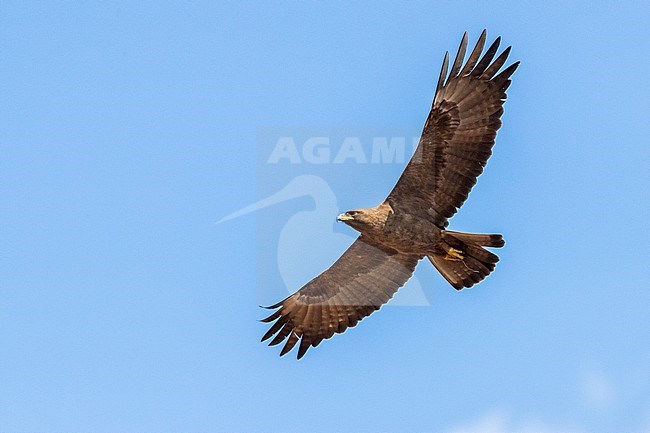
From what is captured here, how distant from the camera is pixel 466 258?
15312 mm

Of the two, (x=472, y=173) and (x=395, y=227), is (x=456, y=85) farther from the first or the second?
(x=395, y=227)

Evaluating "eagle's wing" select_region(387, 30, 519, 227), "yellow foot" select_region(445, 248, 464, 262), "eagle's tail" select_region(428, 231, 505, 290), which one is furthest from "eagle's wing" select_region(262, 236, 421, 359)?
"eagle's wing" select_region(387, 30, 519, 227)

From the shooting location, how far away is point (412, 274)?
16391 millimetres

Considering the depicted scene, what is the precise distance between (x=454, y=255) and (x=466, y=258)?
0.18 metres

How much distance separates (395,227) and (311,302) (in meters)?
2.45

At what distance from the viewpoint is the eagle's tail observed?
1497cm

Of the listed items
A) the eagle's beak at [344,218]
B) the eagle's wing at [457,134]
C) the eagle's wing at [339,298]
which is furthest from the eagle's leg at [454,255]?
the eagle's beak at [344,218]

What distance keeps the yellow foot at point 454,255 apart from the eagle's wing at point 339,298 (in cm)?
104

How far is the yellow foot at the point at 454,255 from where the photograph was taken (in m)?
15.2

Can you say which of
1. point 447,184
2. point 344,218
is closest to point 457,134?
point 447,184

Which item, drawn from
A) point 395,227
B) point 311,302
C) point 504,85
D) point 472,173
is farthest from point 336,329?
point 504,85

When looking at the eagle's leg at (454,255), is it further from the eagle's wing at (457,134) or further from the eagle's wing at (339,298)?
the eagle's wing at (339,298)

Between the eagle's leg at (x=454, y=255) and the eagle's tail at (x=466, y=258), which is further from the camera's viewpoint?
the eagle's leg at (x=454, y=255)

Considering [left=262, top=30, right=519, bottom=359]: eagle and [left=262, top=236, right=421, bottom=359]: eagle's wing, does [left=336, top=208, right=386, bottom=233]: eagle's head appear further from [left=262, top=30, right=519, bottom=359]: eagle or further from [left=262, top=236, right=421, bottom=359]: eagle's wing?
[left=262, top=236, right=421, bottom=359]: eagle's wing
